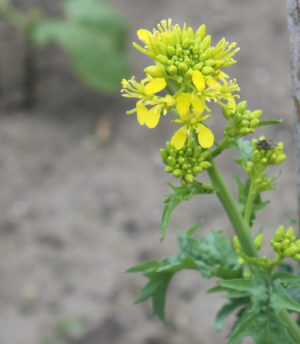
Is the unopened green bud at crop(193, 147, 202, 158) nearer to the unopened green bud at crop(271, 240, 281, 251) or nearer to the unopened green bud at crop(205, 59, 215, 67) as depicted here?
the unopened green bud at crop(205, 59, 215, 67)

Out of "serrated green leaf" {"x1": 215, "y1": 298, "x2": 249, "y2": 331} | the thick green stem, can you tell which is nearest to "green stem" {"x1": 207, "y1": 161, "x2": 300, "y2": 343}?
the thick green stem

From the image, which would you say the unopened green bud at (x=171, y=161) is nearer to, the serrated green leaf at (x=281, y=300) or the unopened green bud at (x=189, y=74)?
the unopened green bud at (x=189, y=74)

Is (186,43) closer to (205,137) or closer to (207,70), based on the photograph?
(207,70)

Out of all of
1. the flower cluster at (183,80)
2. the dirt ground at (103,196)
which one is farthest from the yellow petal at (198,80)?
the dirt ground at (103,196)

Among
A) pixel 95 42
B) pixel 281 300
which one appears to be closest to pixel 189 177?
pixel 281 300

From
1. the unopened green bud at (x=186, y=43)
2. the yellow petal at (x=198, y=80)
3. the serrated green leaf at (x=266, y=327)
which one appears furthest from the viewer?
the serrated green leaf at (x=266, y=327)
